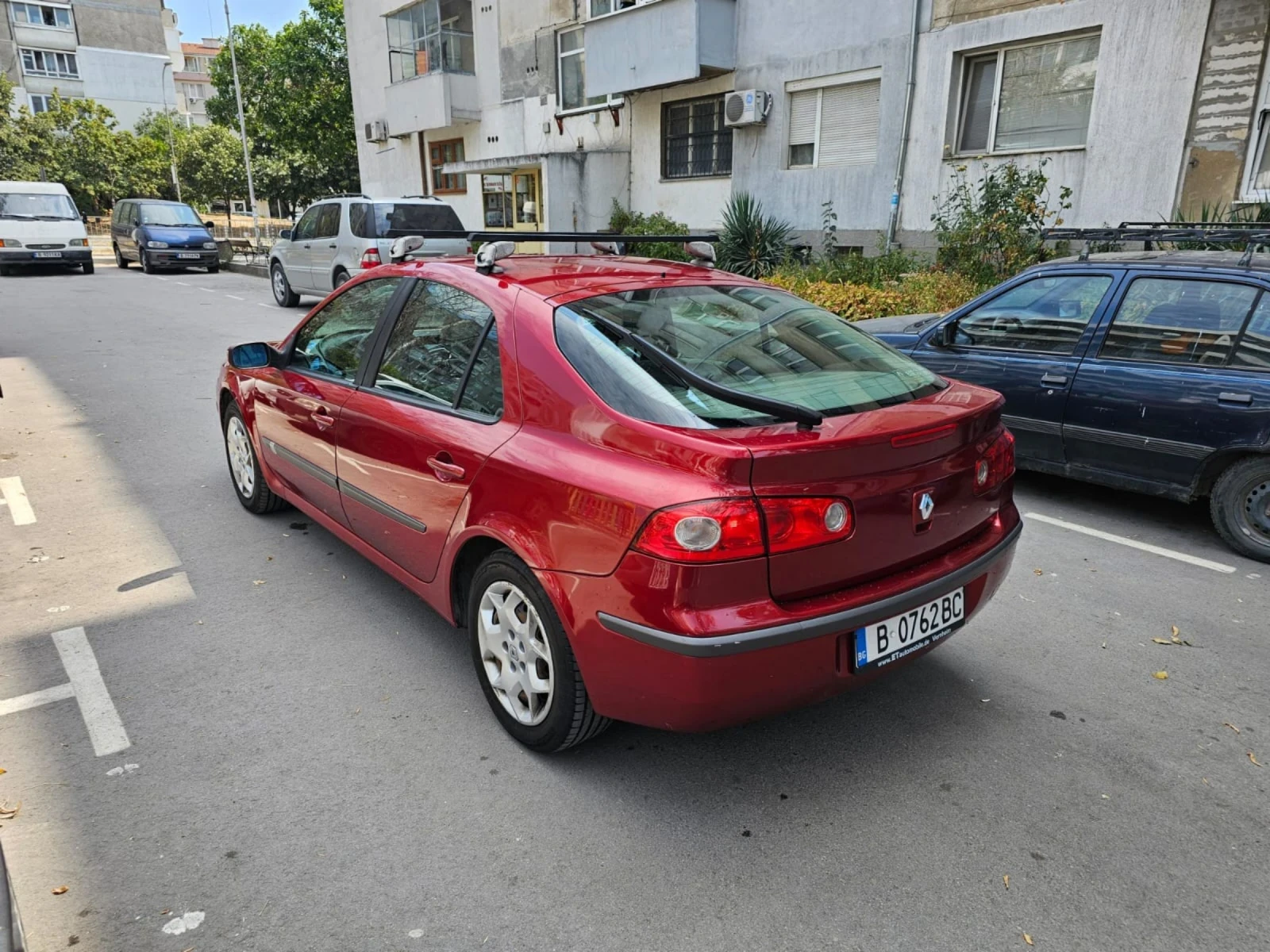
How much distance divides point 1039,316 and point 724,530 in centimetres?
412

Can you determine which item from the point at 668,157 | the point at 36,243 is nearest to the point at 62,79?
the point at 36,243

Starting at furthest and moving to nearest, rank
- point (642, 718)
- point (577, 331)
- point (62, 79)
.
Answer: point (62, 79) < point (577, 331) < point (642, 718)

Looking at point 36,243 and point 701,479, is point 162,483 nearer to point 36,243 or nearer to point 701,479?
point 701,479

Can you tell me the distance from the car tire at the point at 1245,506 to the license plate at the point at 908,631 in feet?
9.04

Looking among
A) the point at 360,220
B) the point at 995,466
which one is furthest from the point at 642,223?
the point at 995,466

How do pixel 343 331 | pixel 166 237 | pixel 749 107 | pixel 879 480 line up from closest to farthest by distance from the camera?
1. pixel 879 480
2. pixel 343 331
3. pixel 749 107
4. pixel 166 237

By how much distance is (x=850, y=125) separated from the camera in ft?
44.5

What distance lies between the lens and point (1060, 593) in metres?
4.20

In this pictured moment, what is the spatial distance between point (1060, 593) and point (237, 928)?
3748 millimetres

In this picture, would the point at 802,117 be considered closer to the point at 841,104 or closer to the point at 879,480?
the point at 841,104

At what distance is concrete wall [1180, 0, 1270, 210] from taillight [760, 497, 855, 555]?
985 cm

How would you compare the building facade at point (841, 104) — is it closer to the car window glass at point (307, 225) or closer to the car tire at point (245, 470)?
the car window glass at point (307, 225)

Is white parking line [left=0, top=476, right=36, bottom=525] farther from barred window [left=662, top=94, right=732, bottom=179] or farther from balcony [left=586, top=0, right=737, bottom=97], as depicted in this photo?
barred window [left=662, top=94, right=732, bottom=179]

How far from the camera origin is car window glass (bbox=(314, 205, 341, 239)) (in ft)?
45.1
